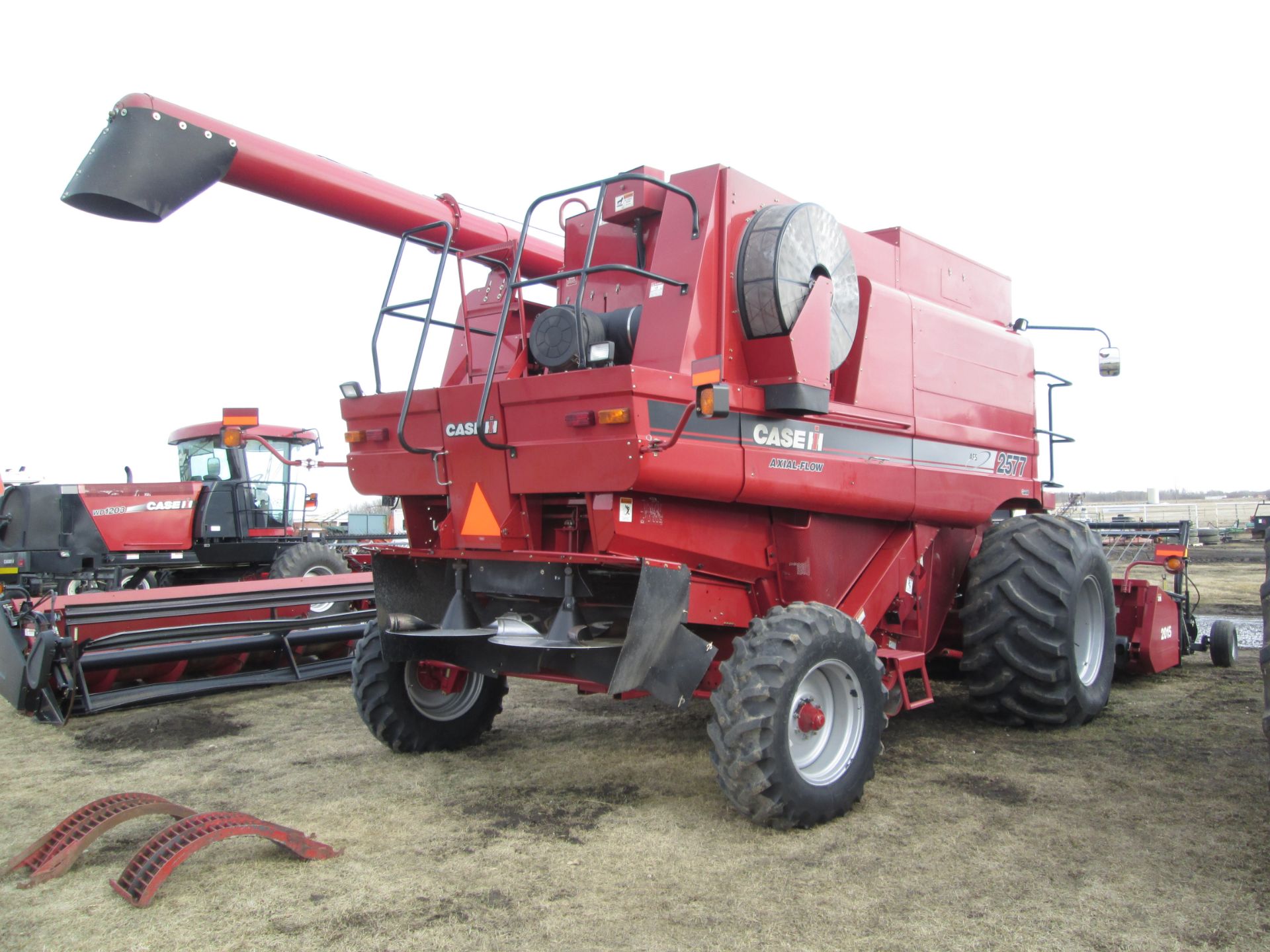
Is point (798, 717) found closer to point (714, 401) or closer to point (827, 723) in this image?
point (827, 723)

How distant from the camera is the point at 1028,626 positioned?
5684mm

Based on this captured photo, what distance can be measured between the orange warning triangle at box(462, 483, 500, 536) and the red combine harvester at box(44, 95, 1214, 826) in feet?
0.05

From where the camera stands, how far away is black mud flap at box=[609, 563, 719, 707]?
4.09 metres

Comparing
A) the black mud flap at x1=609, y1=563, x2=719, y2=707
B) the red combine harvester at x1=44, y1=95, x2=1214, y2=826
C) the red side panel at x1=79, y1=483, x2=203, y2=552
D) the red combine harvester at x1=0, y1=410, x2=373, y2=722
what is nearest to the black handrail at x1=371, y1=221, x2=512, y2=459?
the red combine harvester at x1=44, y1=95, x2=1214, y2=826

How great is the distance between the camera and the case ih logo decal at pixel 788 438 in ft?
15.1

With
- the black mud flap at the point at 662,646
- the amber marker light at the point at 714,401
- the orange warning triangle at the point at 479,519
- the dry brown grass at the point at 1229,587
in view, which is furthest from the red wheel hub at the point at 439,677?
the dry brown grass at the point at 1229,587

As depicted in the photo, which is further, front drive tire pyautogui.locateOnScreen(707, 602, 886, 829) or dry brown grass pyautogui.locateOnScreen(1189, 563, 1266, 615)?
dry brown grass pyautogui.locateOnScreen(1189, 563, 1266, 615)

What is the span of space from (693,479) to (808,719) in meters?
1.21

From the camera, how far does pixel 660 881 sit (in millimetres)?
3568

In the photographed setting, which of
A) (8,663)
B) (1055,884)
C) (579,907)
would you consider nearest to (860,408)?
(1055,884)

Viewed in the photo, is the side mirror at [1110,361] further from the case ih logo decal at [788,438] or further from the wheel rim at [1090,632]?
the case ih logo decal at [788,438]

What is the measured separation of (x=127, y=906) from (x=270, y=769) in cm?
187

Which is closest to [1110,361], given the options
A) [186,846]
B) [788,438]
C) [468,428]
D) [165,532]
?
[788,438]

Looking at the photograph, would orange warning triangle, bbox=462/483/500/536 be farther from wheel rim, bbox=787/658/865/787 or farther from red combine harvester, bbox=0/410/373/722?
red combine harvester, bbox=0/410/373/722
